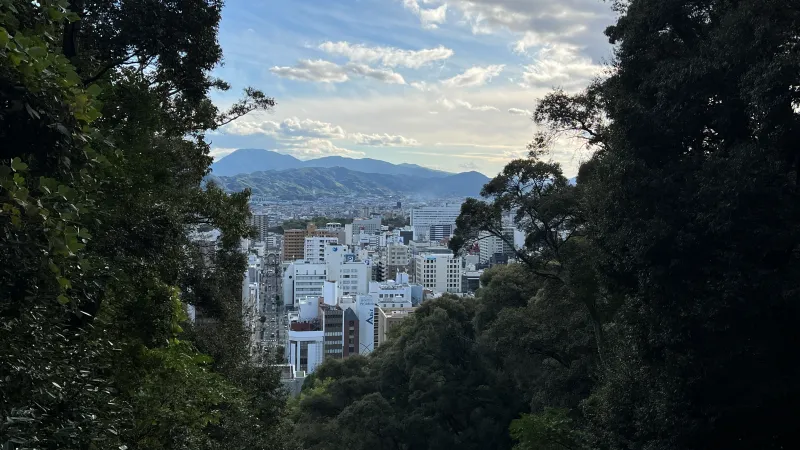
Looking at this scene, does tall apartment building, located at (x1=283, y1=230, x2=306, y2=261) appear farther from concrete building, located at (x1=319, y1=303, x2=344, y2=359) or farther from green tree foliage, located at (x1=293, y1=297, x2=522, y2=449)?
green tree foliage, located at (x1=293, y1=297, x2=522, y2=449)

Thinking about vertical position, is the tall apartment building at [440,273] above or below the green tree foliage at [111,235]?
below

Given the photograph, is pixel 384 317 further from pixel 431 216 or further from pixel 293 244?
pixel 431 216

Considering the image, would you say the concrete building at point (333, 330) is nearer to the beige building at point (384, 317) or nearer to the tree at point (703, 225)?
the beige building at point (384, 317)

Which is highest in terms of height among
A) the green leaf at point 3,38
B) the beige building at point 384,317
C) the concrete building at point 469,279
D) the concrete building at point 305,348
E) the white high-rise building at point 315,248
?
the green leaf at point 3,38

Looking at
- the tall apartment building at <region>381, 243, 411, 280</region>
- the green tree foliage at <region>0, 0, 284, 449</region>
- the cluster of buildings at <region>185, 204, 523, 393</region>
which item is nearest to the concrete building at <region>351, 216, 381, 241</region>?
the cluster of buildings at <region>185, 204, 523, 393</region>

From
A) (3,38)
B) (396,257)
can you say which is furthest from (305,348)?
(3,38)

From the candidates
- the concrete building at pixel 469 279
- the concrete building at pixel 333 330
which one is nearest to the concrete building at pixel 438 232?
the concrete building at pixel 469 279

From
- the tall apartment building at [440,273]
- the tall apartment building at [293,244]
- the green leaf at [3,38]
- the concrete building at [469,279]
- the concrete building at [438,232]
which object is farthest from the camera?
the concrete building at [438,232]
